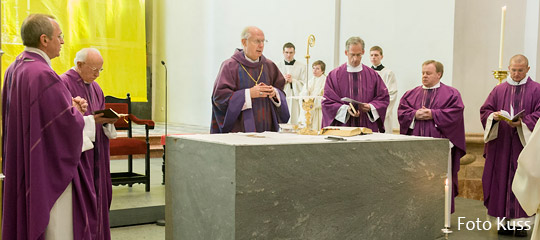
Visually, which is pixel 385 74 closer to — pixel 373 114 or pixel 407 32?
pixel 407 32

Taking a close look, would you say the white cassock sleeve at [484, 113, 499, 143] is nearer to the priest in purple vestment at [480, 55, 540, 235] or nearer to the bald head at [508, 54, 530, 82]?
the priest in purple vestment at [480, 55, 540, 235]

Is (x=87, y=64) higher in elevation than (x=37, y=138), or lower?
higher

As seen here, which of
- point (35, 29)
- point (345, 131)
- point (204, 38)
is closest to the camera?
point (35, 29)

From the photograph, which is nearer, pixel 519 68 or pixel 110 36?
pixel 519 68

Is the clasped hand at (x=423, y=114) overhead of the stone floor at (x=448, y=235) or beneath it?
overhead

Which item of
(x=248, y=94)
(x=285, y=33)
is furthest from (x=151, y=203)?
(x=285, y=33)

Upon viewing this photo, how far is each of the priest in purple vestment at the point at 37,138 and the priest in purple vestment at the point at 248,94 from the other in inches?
61.9

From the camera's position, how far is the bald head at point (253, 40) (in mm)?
4551

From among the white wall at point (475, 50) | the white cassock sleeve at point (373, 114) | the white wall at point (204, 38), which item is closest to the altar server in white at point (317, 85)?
the white wall at point (204, 38)

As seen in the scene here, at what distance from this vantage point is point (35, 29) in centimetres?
325

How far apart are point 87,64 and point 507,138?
4131 mm

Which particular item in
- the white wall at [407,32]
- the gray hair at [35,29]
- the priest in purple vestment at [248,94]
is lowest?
the priest in purple vestment at [248,94]

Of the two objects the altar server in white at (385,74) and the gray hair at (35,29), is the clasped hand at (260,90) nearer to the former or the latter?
the gray hair at (35,29)

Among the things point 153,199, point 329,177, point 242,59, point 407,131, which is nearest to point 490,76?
point 407,131
